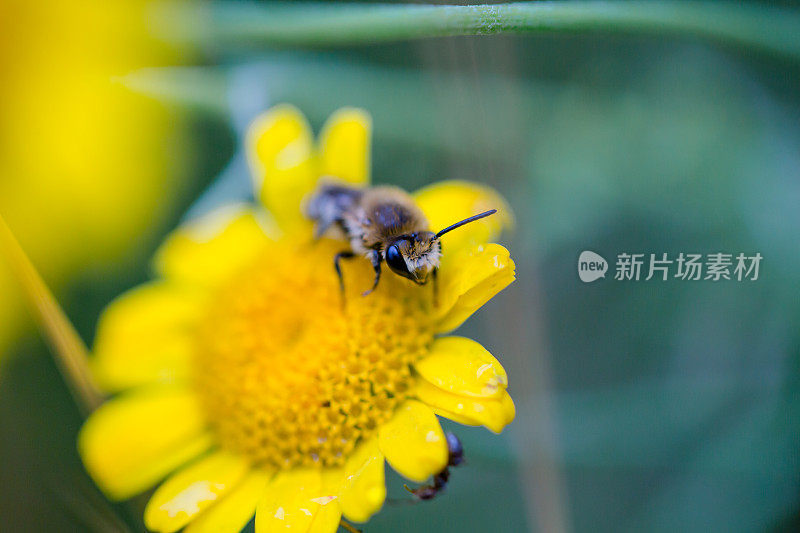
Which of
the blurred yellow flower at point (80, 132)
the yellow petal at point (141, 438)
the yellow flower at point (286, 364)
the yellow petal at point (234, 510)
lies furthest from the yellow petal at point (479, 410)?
the blurred yellow flower at point (80, 132)

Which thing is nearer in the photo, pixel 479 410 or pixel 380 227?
pixel 479 410

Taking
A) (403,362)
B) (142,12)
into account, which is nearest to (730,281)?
(403,362)

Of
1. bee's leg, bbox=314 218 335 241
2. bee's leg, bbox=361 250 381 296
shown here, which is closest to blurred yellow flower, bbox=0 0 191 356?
bee's leg, bbox=314 218 335 241

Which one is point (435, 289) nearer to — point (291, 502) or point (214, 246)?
point (291, 502)

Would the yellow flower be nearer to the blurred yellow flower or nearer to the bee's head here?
the bee's head

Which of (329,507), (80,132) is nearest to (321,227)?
(329,507)

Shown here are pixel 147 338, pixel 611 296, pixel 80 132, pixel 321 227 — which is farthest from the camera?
pixel 80 132
